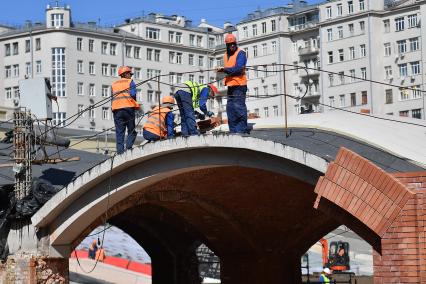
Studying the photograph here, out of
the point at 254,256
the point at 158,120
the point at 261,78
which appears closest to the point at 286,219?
the point at 254,256

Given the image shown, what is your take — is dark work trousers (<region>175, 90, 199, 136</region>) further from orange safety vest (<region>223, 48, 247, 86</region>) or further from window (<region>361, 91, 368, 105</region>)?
window (<region>361, 91, 368, 105</region>)

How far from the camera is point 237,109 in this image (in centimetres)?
1983

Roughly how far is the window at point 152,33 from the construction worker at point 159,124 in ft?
312

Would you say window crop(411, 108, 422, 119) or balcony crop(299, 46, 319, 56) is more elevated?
balcony crop(299, 46, 319, 56)

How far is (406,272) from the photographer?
55.6 ft

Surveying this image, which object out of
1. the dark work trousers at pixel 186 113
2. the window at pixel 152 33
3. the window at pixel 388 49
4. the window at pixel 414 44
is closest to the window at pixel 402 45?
the window at pixel 414 44

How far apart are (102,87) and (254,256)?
85597 mm

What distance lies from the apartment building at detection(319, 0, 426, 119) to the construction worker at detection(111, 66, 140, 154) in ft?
249

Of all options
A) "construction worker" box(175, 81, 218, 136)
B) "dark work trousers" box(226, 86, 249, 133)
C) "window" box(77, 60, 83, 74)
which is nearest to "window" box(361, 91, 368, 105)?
"window" box(77, 60, 83, 74)

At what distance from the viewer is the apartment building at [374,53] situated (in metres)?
98.6

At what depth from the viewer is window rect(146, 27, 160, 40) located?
4616 inches

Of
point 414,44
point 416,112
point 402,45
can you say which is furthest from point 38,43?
point 416,112

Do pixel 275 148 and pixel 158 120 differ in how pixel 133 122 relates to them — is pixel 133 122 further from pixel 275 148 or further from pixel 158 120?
pixel 275 148

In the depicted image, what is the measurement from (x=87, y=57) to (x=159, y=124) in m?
90.3
